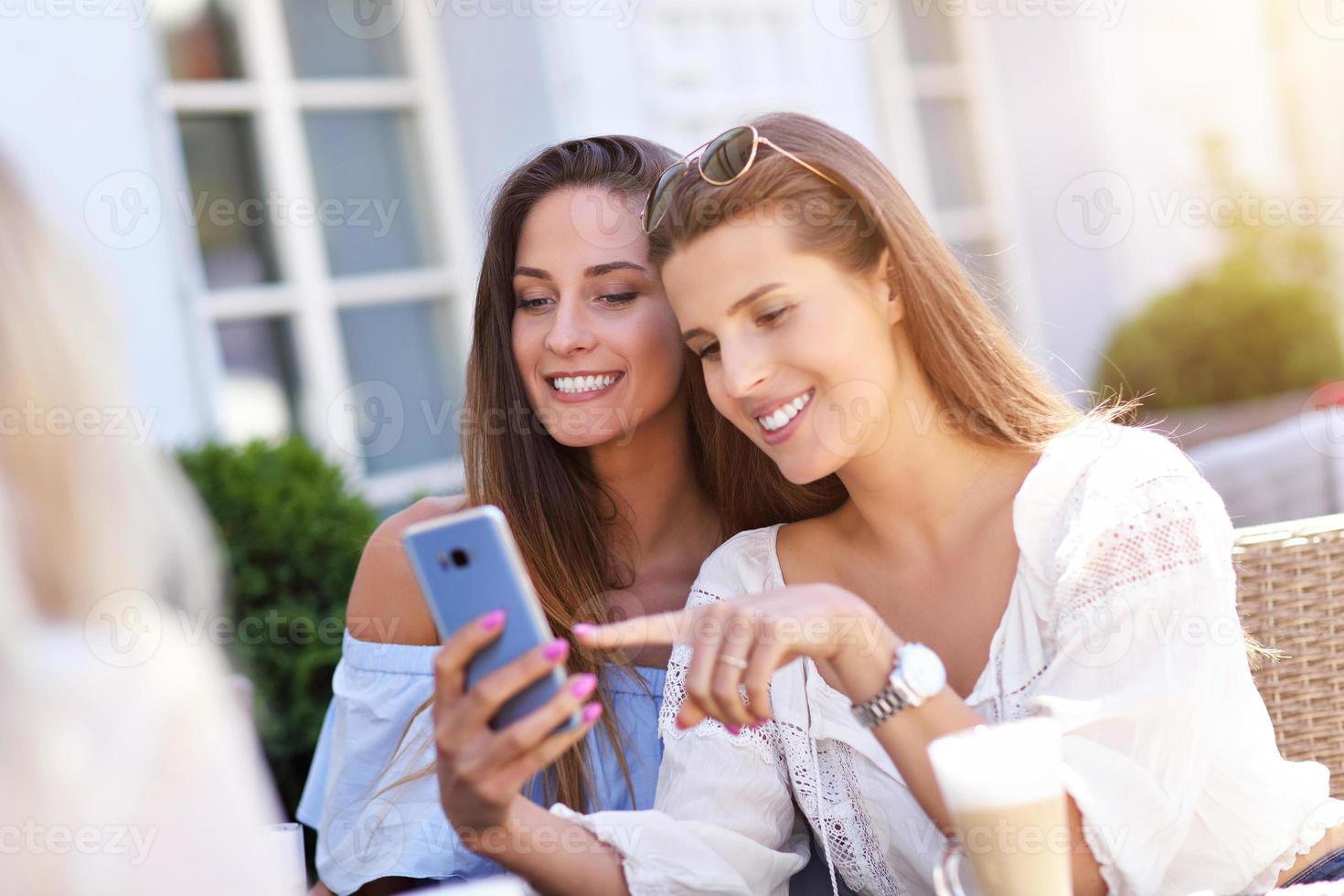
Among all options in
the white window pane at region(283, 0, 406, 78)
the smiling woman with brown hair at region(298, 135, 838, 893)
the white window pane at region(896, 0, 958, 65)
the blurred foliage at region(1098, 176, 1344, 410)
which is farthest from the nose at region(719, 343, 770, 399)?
the blurred foliage at region(1098, 176, 1344, 410)

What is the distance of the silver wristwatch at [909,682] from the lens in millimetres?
1666

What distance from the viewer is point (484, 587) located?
150cm

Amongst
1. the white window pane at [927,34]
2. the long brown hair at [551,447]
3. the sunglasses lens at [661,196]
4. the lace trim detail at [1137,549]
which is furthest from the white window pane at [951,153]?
the lace trim detail at [1137,549]

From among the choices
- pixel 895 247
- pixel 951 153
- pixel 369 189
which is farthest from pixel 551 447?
pixel 951 153

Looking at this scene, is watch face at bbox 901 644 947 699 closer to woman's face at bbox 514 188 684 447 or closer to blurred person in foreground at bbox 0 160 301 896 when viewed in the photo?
blurred person in foreground at bbox 0 160 301 896

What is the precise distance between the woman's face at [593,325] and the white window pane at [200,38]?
9.92ft

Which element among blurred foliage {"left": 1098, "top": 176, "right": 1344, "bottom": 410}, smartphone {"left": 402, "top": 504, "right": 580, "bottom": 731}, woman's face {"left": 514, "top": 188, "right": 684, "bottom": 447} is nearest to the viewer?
smartphone {"left": 402, "top": 504, "right": 580, "bottom": 731}

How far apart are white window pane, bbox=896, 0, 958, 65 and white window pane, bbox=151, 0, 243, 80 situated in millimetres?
4203

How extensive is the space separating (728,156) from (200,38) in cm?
371

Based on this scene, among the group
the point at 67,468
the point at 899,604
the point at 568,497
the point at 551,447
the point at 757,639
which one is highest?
the point at 67,468

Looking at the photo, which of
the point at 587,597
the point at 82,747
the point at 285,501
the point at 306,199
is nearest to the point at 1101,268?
the point at 306,199

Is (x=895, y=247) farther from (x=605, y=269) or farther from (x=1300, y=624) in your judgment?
A: (x=1300, y=624)

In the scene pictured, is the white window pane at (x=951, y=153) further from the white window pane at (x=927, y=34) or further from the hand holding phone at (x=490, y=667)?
the hand holding phone at (x=490, y=667)

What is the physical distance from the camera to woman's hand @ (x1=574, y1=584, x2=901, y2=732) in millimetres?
1549
